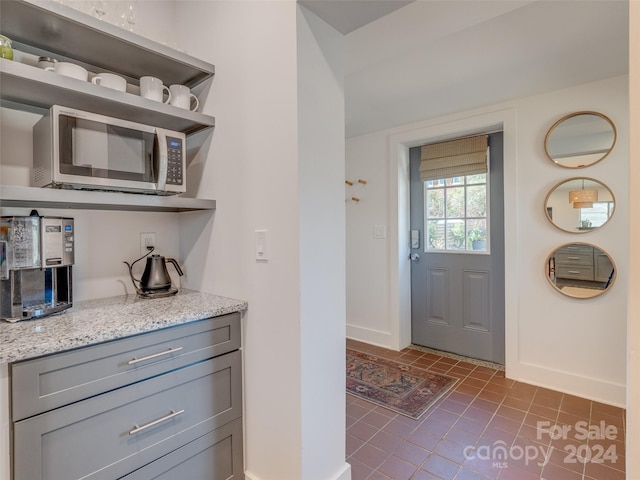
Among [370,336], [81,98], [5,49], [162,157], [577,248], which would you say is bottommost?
[370,336]

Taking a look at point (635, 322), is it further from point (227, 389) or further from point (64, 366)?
point (64, 366)

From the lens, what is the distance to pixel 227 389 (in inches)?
54.6

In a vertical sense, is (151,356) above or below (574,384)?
above

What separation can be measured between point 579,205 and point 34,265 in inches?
125

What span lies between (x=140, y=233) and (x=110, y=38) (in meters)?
0.89

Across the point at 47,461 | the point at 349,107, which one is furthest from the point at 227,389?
the point at 349,107

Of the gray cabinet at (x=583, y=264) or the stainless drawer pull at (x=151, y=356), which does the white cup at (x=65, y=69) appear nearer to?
the stainless drawer pull at (x=151, y=356)

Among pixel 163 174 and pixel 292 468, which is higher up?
pixel 163 174

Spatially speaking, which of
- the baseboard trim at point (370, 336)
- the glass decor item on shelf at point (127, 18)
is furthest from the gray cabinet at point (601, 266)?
the glass decor item on shelf at point (127, 18)

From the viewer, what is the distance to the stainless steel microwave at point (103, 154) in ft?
3.72

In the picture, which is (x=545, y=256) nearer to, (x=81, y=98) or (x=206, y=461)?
(x=206, y=461)

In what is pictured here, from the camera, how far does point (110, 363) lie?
105 cm

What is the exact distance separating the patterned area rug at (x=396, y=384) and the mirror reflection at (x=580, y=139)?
190cm

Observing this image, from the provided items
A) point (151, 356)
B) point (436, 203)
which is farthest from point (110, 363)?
point (436, 203)
